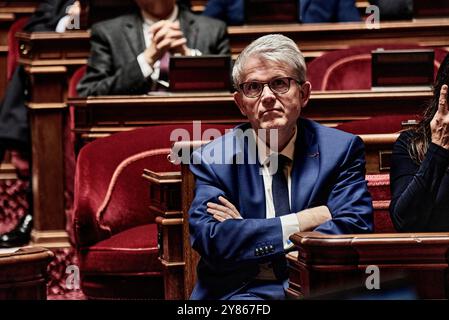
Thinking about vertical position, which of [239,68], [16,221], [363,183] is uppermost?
[239,68]

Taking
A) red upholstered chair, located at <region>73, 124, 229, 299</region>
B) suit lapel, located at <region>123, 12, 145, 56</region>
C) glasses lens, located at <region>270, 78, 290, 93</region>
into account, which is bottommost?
red upholstered chair, located at <region>73, 124, 229, 299</region>

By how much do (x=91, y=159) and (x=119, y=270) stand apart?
216mm

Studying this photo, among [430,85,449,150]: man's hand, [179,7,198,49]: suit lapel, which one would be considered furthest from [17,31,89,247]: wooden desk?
[430,85,449,150]: man's hand

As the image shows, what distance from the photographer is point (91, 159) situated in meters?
1.94

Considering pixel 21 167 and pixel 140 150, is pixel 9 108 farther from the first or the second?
Result: pixel 140 150

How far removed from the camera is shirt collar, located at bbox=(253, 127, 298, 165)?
1.48 meters

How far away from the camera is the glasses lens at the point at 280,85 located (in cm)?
146

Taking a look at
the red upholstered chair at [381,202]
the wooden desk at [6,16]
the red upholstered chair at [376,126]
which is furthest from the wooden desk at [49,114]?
the red upholstered chair at [381,202]

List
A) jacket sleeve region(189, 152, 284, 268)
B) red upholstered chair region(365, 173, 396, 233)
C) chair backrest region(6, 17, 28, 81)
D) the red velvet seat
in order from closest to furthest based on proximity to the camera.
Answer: jacket sleeve region(189, 152, 284, 268), red upholstered chair region(365, 173, 396, 233), the red velvet seat, chair backrest region(6, 17, 28, 81)

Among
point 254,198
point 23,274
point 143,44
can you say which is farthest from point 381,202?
point 143,44

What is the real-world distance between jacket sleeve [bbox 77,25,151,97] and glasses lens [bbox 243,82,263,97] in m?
0.80

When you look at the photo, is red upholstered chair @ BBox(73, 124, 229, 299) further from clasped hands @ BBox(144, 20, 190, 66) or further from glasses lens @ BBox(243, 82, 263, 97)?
glasses lens @ BBox(243, 82, 263, 97)

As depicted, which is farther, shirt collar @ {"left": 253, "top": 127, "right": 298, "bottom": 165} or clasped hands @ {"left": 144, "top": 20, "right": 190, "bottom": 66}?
clasped hands @ {"left": 144, "top": 20, "right": 190, "bottom": 66}

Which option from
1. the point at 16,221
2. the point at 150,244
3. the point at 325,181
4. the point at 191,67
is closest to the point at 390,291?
the point at 325,181
